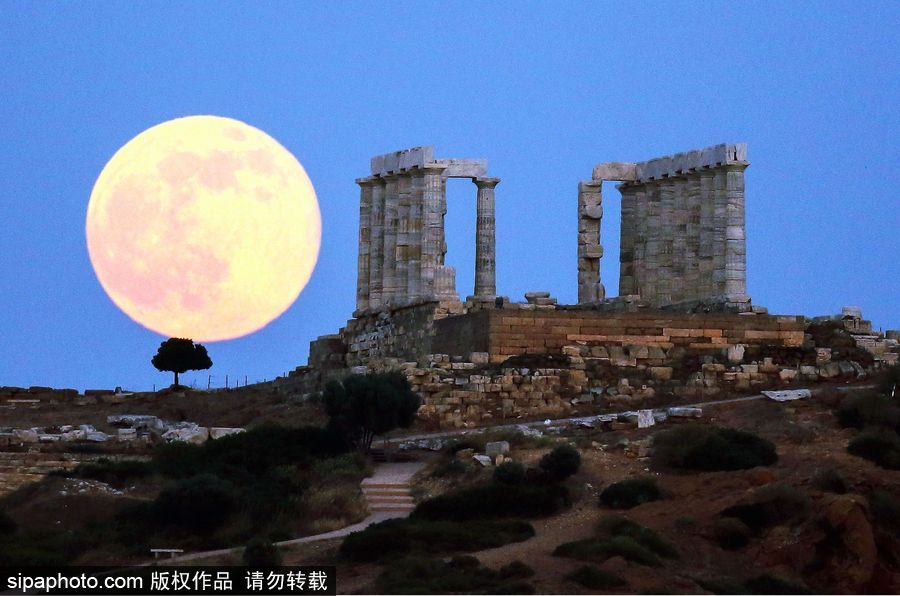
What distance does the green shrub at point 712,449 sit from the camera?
145 feet

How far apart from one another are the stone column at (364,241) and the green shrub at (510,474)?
21390 millimetres

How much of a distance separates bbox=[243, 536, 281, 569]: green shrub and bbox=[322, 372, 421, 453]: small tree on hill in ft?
31.3

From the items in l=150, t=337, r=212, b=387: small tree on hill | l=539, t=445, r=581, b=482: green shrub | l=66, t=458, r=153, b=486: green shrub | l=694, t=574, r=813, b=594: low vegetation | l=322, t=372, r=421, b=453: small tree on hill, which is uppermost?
l=150, t=337, r=212, b=387: small tree on hill

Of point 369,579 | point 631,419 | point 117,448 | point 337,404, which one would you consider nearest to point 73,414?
point 117,448

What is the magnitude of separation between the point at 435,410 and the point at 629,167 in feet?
48.8

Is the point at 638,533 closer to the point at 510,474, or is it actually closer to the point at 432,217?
the point at 510,474

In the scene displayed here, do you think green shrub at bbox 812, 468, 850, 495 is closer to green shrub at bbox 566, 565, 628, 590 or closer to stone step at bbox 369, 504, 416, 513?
green shrub at bbox 566, 565, 628, 590

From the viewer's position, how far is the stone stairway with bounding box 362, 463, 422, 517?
44.2 meters

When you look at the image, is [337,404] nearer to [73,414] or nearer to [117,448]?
[117,448]

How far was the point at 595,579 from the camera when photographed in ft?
121

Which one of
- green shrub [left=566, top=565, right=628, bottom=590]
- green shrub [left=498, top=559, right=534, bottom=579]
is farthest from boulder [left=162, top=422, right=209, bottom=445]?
green shrub [left=566, top=565, right=628, bottom=590]

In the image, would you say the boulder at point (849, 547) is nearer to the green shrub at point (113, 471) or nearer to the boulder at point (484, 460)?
the boulder at point (484, 460)

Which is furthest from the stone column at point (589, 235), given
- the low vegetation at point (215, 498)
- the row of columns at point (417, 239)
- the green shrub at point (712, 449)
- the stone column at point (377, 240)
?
the green shrub at point (712, 449)

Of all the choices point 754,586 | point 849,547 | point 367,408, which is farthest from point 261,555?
point 367,408
